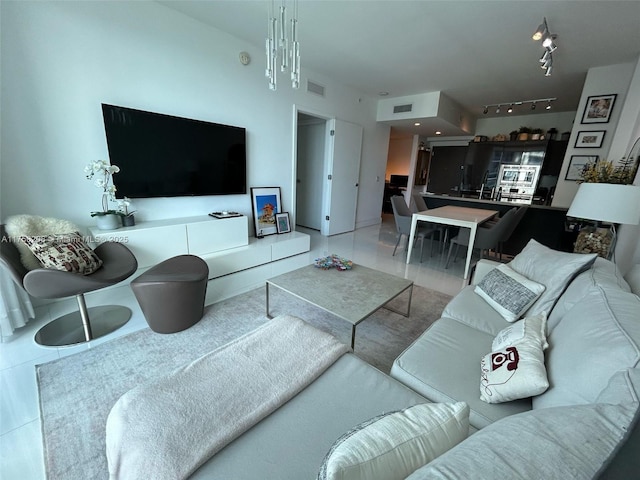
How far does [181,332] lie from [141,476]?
4.87 feet

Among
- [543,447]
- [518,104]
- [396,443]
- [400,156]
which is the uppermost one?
[518,104]

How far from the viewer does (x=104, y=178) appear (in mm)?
2461

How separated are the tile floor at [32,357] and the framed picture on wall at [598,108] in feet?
9.08

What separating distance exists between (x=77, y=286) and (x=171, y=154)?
1665 millimetres

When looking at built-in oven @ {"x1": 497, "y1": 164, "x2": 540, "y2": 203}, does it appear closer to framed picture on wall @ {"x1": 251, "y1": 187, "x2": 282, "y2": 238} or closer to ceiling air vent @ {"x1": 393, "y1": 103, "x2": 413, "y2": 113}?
ceiling air vent @ {"x1": 393, "y1": 103, "x2": 413, "y2": 113}

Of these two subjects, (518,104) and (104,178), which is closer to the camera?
(104,178)

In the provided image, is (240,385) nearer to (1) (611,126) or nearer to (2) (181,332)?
(2) (181,332)

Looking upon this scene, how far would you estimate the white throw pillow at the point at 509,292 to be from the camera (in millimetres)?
1616

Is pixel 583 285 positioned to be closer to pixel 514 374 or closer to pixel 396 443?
pixel 514 374

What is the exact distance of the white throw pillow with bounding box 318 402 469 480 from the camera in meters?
0.54

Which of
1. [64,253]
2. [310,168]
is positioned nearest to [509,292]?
[64,253]

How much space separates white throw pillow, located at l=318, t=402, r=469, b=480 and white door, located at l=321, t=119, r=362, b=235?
461 centimetres

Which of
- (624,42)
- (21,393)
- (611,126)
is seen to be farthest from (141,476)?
(611,126)

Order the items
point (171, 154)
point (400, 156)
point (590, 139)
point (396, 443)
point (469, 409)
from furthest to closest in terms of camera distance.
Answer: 1. point (400, 156)
2. point (590, 139)
3. point (171, 154)
4. point (469, 409)
5. point (396, 443)
